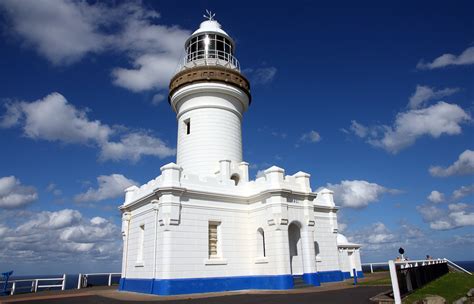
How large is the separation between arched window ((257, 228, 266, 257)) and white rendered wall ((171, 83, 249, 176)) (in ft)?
15.6

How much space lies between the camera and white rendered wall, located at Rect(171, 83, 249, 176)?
70.6ft

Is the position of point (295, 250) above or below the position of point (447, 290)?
above

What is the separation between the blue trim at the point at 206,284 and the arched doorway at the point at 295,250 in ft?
4.99

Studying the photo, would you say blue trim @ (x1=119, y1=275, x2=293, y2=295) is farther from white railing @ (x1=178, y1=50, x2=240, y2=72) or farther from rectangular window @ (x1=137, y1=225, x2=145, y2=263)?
white railing @ (x1=178, y1=50, x2=240, y2=72)

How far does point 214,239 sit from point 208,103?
342 inches

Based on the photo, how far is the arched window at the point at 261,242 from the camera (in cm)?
1826

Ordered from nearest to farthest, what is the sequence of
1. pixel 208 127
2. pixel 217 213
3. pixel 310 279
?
pixel 310 279 < pixel 217 213 < pixel 208 127

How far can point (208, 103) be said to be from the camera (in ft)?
73.0

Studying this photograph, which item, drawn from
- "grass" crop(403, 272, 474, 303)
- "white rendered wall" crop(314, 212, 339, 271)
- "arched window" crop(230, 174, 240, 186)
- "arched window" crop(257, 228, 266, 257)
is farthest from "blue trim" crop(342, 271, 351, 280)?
"arched window" crop(230, 174, 240, 186)

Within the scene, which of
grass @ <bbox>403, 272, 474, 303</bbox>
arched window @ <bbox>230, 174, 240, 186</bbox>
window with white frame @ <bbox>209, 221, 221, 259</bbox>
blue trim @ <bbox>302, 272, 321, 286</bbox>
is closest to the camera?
grass @ <bbox>403, 272, 474, 303</bbox>

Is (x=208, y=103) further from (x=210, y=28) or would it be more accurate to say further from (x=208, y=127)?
(x=210, y=28)

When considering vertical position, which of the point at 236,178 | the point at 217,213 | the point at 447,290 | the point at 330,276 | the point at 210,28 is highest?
the point at 210,28

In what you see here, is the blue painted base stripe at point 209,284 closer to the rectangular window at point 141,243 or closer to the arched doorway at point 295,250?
the arched doorway at point 295,250

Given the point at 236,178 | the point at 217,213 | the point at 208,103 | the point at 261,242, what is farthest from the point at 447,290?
the point at 208,103
